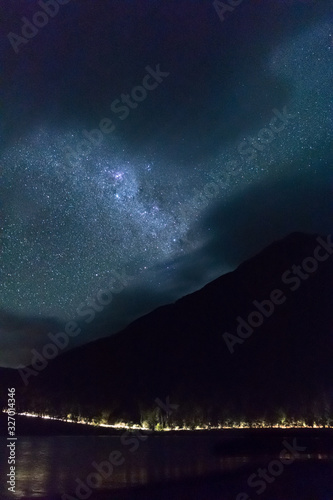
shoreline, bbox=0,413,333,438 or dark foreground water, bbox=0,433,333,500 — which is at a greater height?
shoreline, bbox=0,413,333,438

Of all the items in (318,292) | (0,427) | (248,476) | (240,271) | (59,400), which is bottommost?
(248,476)

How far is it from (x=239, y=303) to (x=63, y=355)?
41702mm

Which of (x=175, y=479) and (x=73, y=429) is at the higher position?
(x=73, y=429)

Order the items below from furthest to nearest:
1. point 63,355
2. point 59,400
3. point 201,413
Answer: point 63,355, point 59,400, point 201,413

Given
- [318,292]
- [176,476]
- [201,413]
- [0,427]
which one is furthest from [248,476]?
[318,292]

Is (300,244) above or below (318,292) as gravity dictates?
above

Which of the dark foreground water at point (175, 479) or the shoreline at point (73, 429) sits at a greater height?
the shoreline at point (73, 429)

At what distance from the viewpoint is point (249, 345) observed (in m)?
106

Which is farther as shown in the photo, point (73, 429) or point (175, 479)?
point (73, 429)

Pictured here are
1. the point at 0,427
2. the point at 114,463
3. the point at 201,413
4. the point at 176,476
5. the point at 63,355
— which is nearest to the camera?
the point at 176,476

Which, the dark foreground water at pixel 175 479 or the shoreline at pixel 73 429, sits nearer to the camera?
the dark foreground water at pixel 175 479

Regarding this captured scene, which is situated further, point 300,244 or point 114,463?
point 300,244

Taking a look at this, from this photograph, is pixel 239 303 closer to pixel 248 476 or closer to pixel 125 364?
pixel 125 364

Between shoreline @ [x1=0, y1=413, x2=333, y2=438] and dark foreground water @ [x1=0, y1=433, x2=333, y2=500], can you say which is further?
shoreline @ [x1=0, y1=413, x2=333, y2=438]
